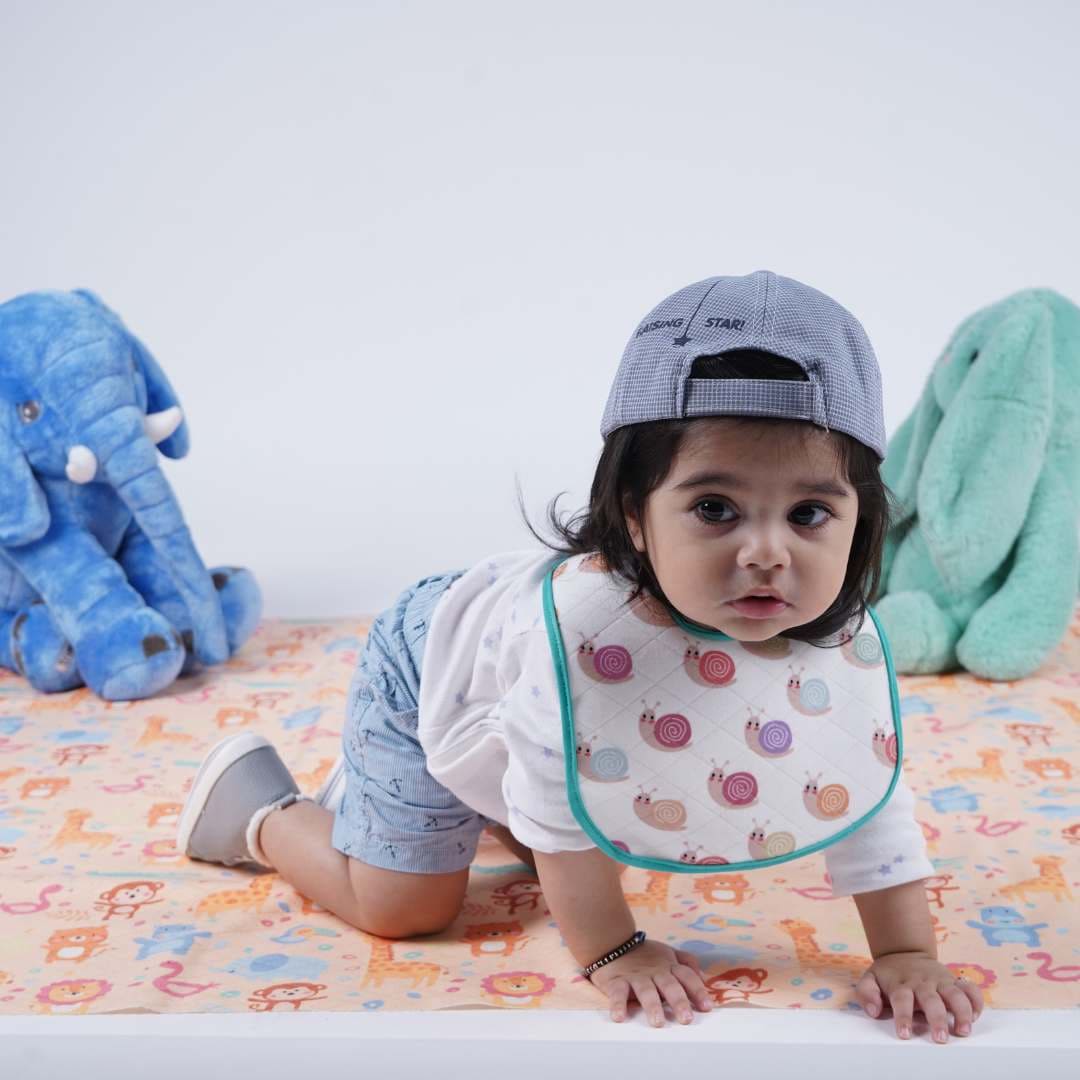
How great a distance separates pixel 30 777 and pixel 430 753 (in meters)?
0.80

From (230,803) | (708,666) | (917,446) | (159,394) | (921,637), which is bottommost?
(921,637)

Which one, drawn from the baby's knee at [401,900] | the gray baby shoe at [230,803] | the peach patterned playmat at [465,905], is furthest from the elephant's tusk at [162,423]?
the baby's knee at [401,900]

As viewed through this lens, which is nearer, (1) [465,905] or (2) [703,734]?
(2) [703,734]

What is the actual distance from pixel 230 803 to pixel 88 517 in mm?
868

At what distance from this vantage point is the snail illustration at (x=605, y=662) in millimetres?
1359

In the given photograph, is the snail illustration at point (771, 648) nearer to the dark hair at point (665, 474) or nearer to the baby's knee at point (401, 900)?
the dark hair at point (665, 474)

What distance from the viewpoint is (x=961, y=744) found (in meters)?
2.08

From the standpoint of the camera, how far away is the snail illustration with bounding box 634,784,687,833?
1.38 metres

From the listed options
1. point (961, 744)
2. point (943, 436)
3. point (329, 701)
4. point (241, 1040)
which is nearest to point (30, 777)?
point (329, 701)

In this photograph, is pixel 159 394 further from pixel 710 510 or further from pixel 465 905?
pixel 710 510

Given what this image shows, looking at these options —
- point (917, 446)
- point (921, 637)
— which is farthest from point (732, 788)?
point (917, 446)

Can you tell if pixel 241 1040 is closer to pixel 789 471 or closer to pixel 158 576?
pixel 789 471

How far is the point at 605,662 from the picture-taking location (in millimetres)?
1361

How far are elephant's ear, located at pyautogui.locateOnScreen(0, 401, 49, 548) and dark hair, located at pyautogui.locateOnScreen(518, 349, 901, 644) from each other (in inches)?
47.6
